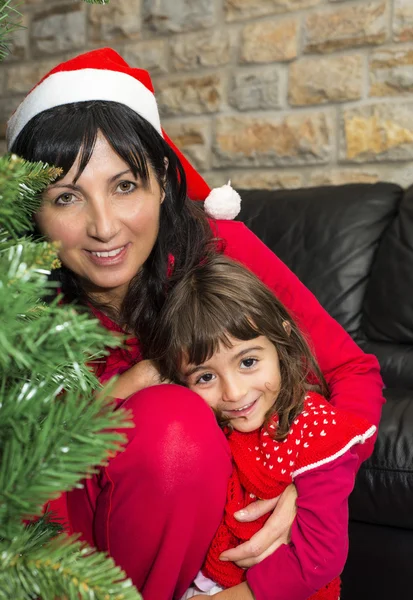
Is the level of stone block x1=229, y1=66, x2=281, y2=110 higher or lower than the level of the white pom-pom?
higher

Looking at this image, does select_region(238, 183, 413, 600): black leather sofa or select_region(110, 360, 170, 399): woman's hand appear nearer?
select_region(110, 360, 170, 399): woman's hand

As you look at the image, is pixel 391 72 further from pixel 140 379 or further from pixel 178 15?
pixel 140 379

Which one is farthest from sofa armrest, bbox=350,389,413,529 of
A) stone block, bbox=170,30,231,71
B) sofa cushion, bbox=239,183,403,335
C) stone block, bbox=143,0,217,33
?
stone block, bbox=143,0,217,33

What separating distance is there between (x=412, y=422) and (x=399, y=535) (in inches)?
9.1

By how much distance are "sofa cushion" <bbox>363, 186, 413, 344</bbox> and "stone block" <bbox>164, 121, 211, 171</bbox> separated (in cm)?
97

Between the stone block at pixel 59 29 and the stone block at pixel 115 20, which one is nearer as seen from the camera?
the stone block at pixel 115 20

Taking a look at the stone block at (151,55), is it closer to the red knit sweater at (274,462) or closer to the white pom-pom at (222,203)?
the white pom-pom at (222,203)

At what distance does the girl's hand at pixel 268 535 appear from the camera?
1163 millimetres

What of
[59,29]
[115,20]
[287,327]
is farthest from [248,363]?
[59,29]

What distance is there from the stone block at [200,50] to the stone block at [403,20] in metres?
0.66

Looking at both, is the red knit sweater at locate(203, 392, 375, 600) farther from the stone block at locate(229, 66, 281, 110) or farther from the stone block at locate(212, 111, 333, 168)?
the stone block at locate(229, 66, 281, 110)

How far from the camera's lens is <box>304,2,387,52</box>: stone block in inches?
93.4

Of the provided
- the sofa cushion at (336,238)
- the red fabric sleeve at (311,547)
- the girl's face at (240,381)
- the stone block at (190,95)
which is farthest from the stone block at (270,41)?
the red fabric sleeve at (311,547)

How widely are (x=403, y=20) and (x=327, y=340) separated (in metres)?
1.40
